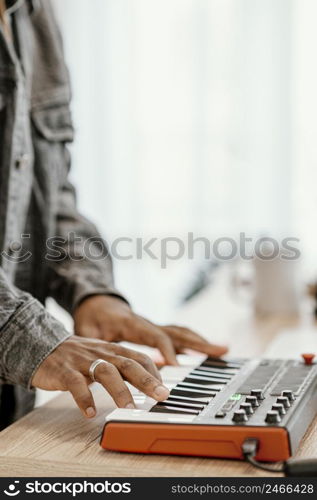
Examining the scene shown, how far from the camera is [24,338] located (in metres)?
0.97

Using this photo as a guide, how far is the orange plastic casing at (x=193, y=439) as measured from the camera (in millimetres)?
797

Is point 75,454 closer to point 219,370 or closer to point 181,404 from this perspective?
point 181,404

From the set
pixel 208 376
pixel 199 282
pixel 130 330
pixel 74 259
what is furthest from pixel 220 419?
pixel 199 282

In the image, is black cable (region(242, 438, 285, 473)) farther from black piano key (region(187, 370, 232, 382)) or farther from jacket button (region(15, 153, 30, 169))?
jacket button (region(15, 153, 30, 169))

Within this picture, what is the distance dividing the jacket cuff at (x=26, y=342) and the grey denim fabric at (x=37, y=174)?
236 mm

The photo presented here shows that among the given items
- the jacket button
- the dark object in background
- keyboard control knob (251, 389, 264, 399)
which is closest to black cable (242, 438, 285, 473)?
keyboard control knob (251, 389, 264, 399)

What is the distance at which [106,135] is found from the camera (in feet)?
13.3

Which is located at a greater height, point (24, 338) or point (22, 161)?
point (22, 161)

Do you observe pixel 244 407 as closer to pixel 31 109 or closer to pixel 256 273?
pixel 31 109

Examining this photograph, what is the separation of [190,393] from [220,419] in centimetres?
12

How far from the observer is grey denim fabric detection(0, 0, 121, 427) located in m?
1.30

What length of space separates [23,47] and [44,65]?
0.08 metres

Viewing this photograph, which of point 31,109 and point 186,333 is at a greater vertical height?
point 31,109
